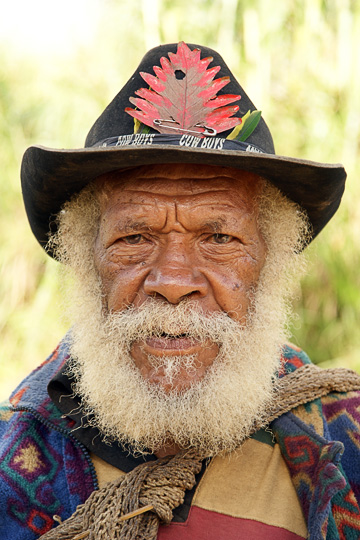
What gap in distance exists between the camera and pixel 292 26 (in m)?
4.87

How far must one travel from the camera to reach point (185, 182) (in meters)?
2.12

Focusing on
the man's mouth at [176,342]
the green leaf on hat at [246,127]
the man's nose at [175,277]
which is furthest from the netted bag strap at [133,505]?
the green leaf on hat at [246,127]

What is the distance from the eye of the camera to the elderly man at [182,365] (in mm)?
1969

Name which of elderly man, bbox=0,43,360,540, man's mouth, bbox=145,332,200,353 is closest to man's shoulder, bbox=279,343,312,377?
elderly man, bbox=0,43,360,540

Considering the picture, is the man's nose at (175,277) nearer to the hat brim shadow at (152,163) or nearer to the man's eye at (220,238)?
the man's eye at (220,238)

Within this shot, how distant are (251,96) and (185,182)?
300cm

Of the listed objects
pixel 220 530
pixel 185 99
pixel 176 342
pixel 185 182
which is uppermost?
pixel 185 99

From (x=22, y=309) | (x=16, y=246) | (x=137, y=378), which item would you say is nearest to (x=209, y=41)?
(x=16, y=246)

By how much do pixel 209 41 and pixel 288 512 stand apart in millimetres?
3949

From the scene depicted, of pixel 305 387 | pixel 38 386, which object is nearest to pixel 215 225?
pixel 305 387

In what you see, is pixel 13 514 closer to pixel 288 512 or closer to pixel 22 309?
pixel 288 512

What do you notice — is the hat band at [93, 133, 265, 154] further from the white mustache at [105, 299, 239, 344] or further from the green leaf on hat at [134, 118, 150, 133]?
the white mustache at [105, 299, 239, 344]

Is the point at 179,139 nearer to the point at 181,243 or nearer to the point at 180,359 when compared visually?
the point at 181,243

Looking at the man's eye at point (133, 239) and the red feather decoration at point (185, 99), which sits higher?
the red feather decoration at point (185, 99)
